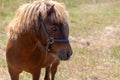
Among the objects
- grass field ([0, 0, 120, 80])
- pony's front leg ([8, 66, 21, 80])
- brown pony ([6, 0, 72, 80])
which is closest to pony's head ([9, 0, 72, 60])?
brown pony ([6, 0, 72, 80])

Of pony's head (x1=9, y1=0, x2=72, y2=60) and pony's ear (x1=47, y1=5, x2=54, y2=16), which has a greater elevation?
pony's ear (x1=47, y1=5, x2=54, y2=16)

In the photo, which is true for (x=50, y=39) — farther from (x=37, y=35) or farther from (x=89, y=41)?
(x=89, y=41)

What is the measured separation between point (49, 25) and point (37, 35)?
0.81 ft

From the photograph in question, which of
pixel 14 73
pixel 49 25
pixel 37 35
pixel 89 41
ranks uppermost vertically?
pixel 49 25

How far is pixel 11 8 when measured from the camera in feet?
46.8

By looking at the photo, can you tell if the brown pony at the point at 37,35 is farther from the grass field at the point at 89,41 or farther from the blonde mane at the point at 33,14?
the grass field at the point at 89,41

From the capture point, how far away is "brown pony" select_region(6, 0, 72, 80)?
3.88m

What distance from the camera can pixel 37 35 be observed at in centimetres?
408

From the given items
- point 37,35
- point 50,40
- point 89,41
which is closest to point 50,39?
point 50,40

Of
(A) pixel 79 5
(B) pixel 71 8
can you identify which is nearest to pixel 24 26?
(B) pixel 71 8

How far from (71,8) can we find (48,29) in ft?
42.5

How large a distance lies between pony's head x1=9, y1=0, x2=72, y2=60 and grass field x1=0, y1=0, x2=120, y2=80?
8.24ft

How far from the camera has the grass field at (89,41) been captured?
702 centimetres

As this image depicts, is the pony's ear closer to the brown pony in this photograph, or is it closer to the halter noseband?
the brown pony
